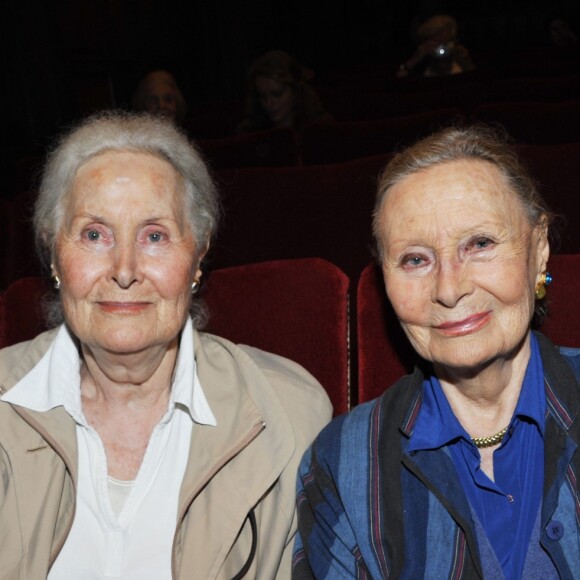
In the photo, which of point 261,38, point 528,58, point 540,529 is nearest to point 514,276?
point 540,529

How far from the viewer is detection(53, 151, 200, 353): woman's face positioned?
144 cm

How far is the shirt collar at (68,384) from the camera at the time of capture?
4.88 ft

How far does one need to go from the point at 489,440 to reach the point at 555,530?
0.63 feet

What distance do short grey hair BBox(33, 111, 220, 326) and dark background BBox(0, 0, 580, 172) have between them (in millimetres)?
1088

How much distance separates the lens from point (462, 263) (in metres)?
1.25

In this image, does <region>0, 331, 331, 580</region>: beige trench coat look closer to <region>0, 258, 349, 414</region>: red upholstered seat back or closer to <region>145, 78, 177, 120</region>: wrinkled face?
<region>0, 258, 349, 414</region>: red upholstered seat back

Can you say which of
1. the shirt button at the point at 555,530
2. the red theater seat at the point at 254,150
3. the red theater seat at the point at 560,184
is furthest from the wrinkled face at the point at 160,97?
the shirt button at the point at 555,530

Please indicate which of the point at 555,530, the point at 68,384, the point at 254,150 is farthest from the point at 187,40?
the point at 555,530

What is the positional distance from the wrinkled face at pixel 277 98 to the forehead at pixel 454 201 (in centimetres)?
235

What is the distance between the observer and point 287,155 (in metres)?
2.86

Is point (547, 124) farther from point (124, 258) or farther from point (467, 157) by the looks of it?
point (124, 258)

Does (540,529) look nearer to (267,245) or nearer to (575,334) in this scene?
(575,334)

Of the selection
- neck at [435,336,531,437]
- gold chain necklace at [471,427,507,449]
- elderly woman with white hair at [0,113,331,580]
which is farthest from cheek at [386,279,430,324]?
elderly woman with white hair at [0,113,331,580]

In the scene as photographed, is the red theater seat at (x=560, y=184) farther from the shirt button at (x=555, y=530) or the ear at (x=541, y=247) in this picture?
the shirt button at (x=555, y=530)
